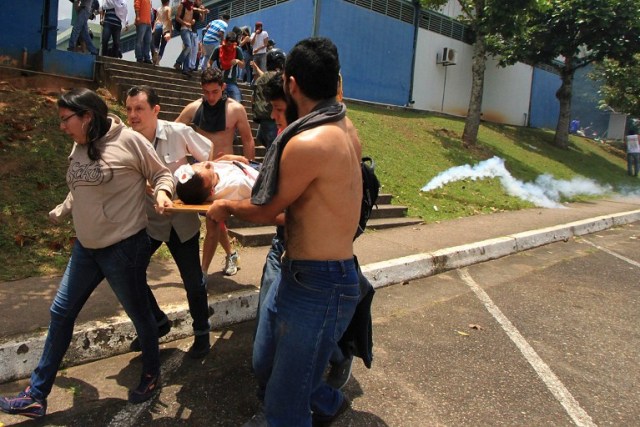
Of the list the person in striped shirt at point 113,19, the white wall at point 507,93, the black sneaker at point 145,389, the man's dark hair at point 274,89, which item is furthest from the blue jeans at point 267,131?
the white wall at point 507,93

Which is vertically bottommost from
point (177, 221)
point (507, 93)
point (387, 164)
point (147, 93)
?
point (177, 221)

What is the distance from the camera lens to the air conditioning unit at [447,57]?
18562mm

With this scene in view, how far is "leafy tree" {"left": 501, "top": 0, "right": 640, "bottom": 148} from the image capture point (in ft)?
52.7

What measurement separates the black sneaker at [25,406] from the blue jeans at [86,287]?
0.03 m

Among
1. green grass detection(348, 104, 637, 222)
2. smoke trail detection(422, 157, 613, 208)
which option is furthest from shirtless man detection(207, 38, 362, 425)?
smoke trail detection(422, 157, 613, 208)

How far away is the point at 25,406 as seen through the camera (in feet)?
8.42

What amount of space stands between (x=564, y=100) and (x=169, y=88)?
15923mm

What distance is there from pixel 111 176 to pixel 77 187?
196 millimetres

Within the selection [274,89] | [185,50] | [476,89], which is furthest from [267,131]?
[476,89]

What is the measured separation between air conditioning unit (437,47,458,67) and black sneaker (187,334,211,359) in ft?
57.0

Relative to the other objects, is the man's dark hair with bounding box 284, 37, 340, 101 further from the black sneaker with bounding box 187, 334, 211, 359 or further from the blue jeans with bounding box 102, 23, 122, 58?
the blue jeans with bounding box 102, 23, 122, 58

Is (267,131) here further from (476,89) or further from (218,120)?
(476,89)

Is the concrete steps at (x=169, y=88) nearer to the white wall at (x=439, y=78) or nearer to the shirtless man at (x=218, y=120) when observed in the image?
the shirtless man at (x=218, y=120)

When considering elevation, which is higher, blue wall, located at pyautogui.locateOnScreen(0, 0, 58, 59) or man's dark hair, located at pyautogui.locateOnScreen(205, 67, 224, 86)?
blue wall, located at pyautogui.locateOnScreen(0, 0, 58, 59)
